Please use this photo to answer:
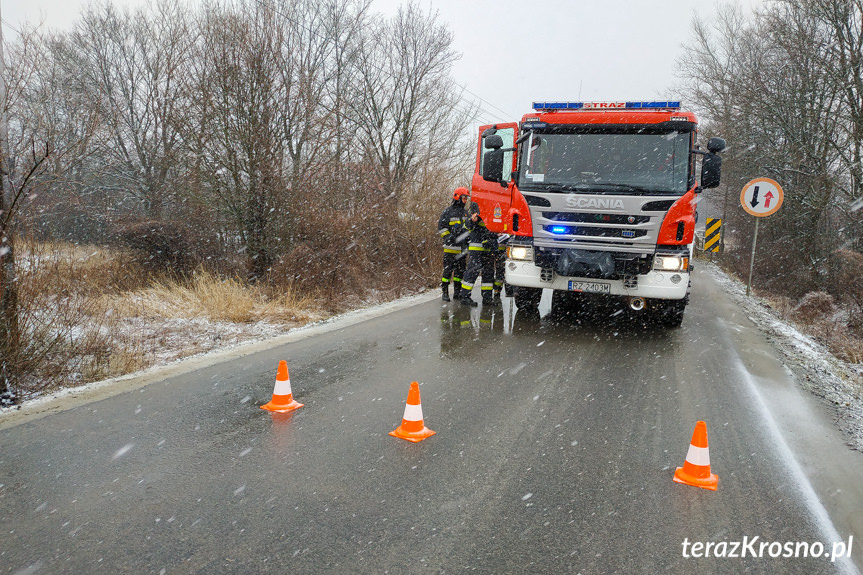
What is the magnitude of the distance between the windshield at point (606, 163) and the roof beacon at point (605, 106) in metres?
0.72

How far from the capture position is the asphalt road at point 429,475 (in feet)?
9.06

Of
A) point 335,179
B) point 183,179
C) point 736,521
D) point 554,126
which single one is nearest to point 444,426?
point 736,521

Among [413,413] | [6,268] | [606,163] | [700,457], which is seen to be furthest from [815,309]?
[6,268]

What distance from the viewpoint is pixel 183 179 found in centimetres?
1294

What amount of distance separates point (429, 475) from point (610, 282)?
5.08 metres

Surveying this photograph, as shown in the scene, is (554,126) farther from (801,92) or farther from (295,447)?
(801,92)

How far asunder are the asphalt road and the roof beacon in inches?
164

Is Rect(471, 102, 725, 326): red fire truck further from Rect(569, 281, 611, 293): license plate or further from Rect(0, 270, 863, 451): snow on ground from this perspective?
Rect(0, 270, 863, 451): snow on ground

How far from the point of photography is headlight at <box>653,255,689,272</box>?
7500 mm

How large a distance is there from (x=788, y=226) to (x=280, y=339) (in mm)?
20063

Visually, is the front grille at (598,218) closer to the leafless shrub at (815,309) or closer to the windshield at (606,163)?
the windshield at (606,163)

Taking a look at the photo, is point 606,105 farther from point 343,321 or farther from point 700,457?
point 700,457

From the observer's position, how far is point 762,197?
12.6 metres

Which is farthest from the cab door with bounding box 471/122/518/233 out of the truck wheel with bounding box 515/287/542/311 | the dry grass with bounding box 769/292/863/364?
the dry grass with bounding box 769/292/863/364
